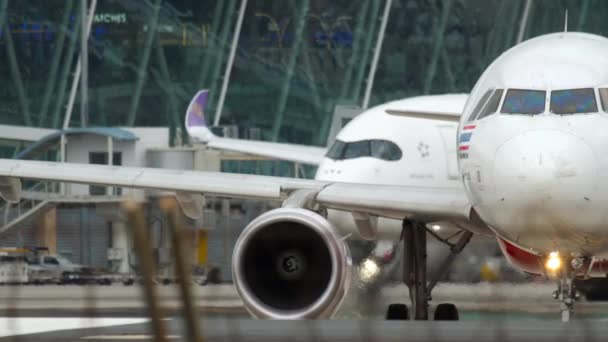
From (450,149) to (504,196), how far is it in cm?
1012

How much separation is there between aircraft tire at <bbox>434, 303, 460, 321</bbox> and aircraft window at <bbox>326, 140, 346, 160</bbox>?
6.73 meters

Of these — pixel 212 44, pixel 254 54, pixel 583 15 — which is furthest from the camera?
pixel 583 15

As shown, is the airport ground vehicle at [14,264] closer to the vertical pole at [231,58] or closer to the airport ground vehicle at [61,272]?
the airport ground vehicle at [61,272]

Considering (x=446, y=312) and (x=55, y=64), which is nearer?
(x=446, y=312)

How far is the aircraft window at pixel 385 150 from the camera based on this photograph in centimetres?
2131

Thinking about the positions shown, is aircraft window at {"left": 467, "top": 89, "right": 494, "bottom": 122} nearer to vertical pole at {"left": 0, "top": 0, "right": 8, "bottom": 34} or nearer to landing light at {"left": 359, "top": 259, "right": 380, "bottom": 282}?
landing light at {"left": 359, "top": 259, "right": 380, "bottom": 282}

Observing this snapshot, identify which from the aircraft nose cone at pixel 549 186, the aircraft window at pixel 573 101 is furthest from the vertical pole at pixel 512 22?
the aircraft nose cone at pixel 549 186

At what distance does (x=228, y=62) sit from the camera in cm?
4509

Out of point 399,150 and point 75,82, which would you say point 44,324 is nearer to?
point 399,150

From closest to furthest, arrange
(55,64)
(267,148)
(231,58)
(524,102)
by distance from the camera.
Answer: (524,102) < (267,148) < (55,64) < (231,58)

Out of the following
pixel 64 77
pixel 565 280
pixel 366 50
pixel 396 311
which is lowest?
pixel 396 311

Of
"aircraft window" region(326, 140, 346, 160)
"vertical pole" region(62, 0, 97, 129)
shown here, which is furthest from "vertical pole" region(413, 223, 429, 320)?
"vertical pole" region(62, 0, 97, 129)

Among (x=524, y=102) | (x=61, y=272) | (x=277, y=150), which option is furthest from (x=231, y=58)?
(x=524, y=102)

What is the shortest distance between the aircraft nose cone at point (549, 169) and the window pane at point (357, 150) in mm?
10760
